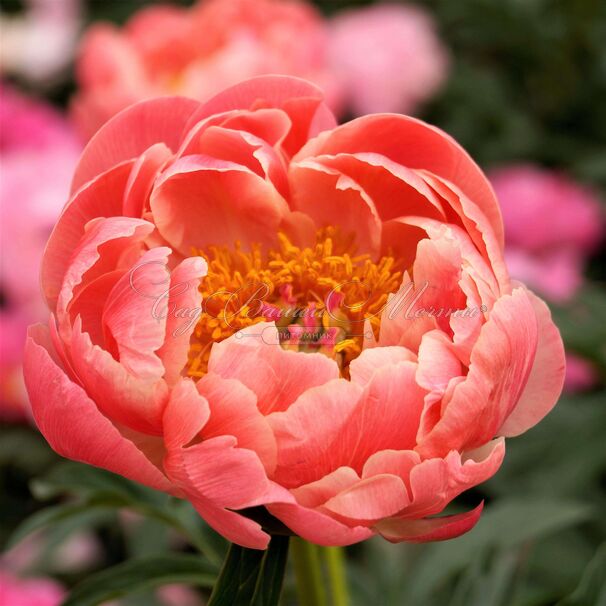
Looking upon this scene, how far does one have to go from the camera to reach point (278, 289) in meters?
0.65

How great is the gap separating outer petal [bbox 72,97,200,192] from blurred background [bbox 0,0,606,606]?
249mm

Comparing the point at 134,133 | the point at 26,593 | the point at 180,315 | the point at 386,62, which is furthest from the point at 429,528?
the point at 386,62

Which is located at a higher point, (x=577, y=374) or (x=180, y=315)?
(x=180, y=315)

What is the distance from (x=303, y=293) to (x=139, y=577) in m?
0.25

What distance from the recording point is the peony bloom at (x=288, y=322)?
491 mm

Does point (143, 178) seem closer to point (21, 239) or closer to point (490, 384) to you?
point (490, 384)

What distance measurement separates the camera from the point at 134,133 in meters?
0.59

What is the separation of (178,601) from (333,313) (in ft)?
2.08

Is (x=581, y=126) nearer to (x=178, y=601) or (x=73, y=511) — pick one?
(x=178, y=601)

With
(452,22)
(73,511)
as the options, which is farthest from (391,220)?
(452,22)

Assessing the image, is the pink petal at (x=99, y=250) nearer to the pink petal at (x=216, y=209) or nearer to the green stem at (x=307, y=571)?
the pink petal at (x=216, y=209)

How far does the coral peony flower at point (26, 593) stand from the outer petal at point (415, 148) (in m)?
0.56

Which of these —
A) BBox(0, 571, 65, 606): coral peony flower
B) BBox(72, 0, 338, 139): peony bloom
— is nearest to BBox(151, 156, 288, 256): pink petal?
BBox(0, 571, 65, 606): coral peony flower

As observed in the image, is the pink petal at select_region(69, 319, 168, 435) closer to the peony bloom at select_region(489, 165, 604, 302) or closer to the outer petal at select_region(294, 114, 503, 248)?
the outer petal at select_region(294, 114, 503, 248)
